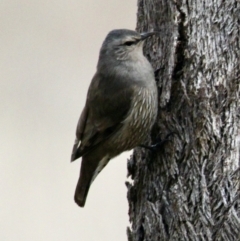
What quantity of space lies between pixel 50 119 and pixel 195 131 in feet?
12.7

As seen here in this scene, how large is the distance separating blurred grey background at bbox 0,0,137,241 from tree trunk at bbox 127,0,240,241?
2.85m

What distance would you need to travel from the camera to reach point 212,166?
553 centimetres

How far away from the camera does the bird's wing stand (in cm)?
608

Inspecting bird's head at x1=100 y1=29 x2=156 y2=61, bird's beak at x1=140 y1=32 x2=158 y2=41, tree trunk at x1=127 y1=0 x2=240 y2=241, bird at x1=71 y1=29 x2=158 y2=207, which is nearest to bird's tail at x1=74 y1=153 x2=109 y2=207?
bird at x1=71 y1=29 x2=158 y2=207

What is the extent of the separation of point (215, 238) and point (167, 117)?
0.88 meters

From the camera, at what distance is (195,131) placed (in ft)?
18.5

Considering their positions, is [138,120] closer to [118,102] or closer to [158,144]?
[118,102]

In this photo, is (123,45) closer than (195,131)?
No

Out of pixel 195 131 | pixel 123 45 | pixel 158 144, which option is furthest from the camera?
pixel 123 45

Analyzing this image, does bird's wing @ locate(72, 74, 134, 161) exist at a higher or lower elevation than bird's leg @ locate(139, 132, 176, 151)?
higher

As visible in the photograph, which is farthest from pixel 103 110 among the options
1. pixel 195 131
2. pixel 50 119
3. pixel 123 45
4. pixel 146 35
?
pixel 50 119

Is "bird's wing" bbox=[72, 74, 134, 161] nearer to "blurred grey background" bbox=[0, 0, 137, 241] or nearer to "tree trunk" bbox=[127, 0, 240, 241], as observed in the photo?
"tree trunk" bbox=[127, 0, 240, 241]

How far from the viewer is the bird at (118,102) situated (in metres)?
6.01

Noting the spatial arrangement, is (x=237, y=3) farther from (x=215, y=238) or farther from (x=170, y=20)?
(x=215, y=238)
